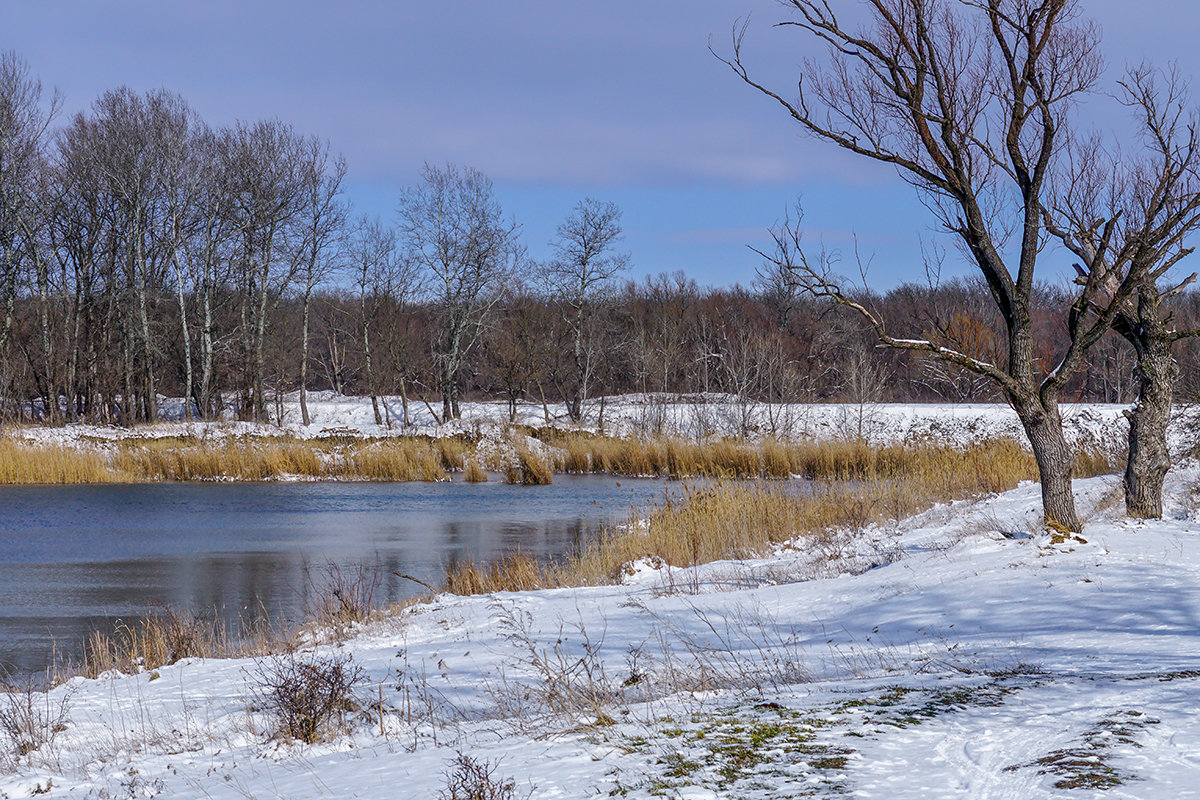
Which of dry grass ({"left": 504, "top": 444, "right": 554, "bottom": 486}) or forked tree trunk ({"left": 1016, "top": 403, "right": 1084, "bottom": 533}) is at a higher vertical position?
forked tree trunk ({"left": 1016, "top": 403, "right": 1084, "bottom": 533})

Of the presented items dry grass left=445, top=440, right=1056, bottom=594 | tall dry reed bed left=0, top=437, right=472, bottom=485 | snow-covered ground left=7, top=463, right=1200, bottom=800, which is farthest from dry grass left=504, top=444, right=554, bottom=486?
snow-covered ground left=7, top=463, right=1200, bottom=800

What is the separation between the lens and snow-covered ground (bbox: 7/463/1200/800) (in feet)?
11.1

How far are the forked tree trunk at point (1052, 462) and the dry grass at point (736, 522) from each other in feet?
14.5

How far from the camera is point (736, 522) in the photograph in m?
13.9

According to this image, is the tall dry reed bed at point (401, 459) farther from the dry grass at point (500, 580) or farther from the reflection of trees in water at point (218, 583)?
the dry grass at point (500, 580)

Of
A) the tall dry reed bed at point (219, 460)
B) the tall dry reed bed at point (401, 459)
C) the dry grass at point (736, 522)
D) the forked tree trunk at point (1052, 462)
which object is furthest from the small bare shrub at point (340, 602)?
the tall dry reed bed at point (219, 460)

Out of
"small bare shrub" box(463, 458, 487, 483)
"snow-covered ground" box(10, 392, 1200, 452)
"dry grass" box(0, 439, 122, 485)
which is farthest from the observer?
"snow-covered ground" box(10, 392, 1200, 452)

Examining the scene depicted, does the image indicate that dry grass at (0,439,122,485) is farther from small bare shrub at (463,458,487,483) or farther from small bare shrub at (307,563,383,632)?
small bare shrub at (307,563,383,632)

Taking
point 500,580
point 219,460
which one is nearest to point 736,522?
point 500,580

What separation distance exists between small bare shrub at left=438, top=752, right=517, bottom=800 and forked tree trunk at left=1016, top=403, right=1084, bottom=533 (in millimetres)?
6205

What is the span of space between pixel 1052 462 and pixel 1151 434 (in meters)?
1.95

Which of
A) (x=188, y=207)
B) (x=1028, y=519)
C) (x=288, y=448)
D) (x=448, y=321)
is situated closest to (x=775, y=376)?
(x=448, y=321)

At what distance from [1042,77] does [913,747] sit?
21.7 ft

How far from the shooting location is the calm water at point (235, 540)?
12.1 metres
